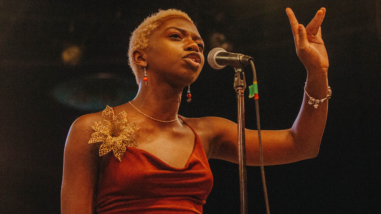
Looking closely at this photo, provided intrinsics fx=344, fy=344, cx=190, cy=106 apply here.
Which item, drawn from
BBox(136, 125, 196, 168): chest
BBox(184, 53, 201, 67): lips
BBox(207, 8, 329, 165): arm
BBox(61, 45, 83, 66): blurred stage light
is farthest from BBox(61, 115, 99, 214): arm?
BBox(61, 45, 83, 66): blurred stage light

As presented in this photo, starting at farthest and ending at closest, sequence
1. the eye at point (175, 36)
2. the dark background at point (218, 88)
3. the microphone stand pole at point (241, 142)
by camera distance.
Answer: the dark background at point (218, 88) → the eye at point (175, 36) → the microphone stand pole at point (241, 142)

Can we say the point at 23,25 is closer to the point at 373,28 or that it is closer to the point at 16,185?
the point at 16,185

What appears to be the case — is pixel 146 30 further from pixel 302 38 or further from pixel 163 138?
pixel 302 38

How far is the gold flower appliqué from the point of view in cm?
142

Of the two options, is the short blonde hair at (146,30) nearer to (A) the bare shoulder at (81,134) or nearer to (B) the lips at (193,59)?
(B) the lips at (193,59)

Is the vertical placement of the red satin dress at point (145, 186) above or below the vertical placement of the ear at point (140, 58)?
below

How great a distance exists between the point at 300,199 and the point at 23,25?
2137mm

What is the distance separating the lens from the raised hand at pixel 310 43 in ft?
4.65

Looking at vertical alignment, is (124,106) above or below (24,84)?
below

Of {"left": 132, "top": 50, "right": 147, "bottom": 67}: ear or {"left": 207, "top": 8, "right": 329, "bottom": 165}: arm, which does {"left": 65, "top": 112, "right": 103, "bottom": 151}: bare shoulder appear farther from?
{"left": 207, "top": 8, "right": 329, "bottom": 165}: arm

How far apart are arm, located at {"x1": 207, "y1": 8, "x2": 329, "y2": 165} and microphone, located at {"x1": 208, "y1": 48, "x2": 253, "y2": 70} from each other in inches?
14.1

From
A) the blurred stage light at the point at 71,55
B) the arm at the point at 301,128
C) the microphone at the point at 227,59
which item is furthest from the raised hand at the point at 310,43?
the blurred stage light at the point at 71,55

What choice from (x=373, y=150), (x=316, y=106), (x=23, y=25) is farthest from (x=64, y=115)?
(x=373, y=150)

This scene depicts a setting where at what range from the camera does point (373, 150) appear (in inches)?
89.0
